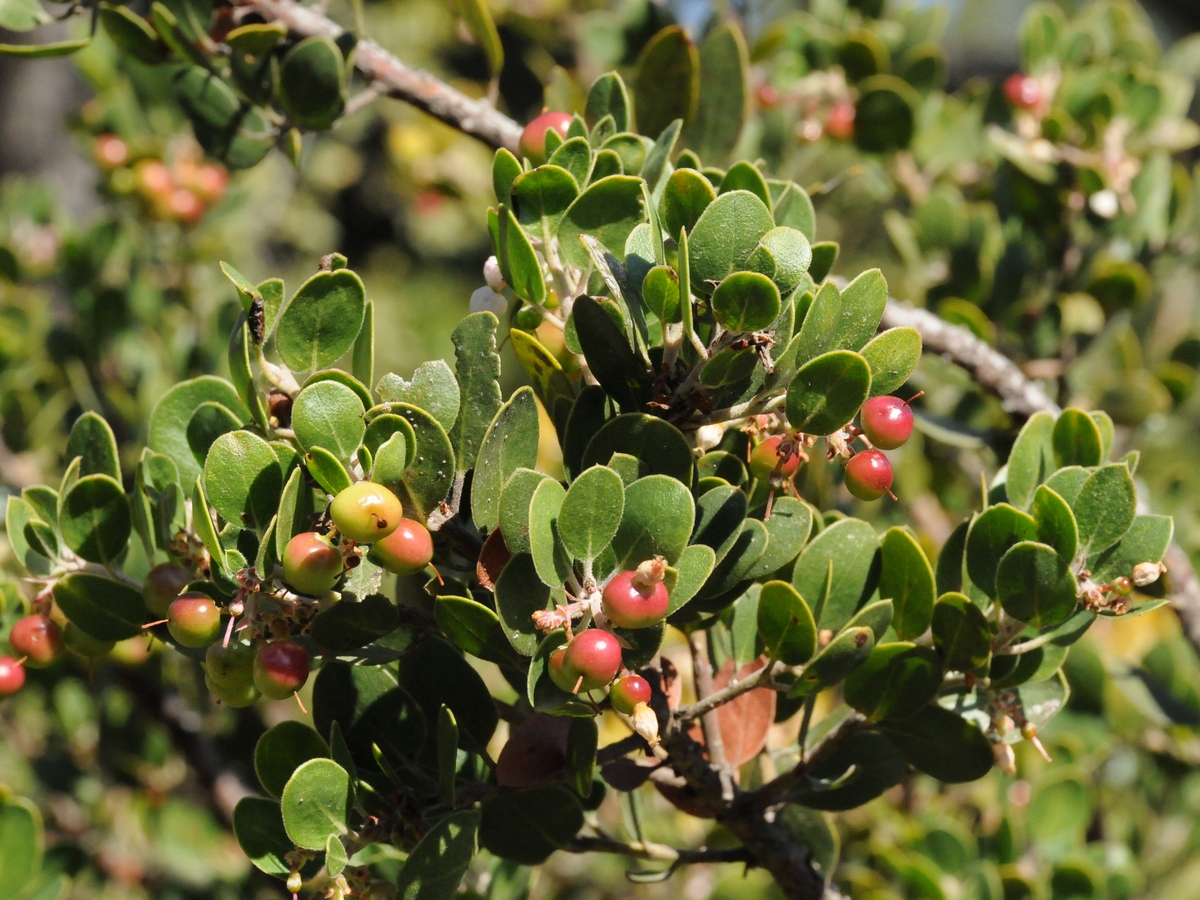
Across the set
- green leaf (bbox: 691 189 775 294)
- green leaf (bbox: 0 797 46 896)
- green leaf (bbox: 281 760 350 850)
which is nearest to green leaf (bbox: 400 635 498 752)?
green leaf (bbox: 281 760 350 850)

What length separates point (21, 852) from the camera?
58.4 inches

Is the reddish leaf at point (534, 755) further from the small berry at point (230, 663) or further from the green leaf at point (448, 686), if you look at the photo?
the small berry at point (230, 663)

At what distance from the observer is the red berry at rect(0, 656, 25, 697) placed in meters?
1.23

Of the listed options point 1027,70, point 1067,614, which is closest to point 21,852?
point 1067,614

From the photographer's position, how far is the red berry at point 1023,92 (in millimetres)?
2045

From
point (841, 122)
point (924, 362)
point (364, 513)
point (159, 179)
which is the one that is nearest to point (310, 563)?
point (364, 513)

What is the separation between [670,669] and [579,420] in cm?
28

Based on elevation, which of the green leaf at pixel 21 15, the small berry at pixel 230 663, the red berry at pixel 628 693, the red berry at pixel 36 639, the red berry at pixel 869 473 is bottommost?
the red berry at pixel 36 639

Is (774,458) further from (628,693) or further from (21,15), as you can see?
(21,15)

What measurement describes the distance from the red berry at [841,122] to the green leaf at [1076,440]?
109cm

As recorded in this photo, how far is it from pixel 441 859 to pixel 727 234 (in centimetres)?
59

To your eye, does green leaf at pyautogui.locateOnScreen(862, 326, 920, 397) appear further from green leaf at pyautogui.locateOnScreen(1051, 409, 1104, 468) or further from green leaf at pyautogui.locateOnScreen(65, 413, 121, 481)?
green leaf at pyautogui.locateOnScreen(65, 413, 121, 481)

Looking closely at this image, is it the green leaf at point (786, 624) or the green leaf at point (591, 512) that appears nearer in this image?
the green leaf at point (591, 512)

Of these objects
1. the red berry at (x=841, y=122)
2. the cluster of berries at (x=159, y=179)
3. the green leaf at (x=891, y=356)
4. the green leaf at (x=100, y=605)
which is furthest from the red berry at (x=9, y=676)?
the red berry at (x=841, y=122)
